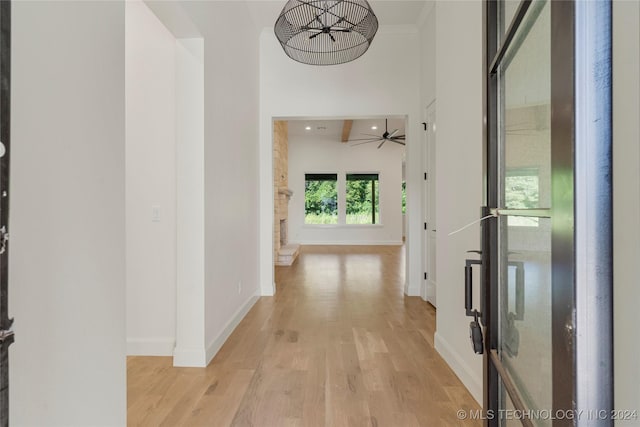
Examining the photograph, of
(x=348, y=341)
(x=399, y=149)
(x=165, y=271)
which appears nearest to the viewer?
(x=165, y=271)

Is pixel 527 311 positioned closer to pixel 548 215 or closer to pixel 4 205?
pixel 548 215

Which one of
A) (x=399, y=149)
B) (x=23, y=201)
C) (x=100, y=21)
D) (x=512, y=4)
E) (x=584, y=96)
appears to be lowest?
(x=23, y=201)

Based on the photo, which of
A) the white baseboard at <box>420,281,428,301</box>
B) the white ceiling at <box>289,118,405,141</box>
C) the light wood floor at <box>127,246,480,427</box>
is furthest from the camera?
the white ceiling at <box>289,118,405,141</box>

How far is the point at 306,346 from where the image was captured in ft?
8.40

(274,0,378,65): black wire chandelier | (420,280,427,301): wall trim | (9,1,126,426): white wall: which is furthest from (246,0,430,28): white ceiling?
(420,280,427,301): wall trim

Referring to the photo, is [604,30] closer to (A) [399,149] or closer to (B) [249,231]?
(B) [249,231]

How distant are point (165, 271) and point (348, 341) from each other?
1632 millimetres

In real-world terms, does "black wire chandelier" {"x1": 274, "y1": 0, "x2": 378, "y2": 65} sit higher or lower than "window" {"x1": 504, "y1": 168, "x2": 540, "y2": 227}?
higher

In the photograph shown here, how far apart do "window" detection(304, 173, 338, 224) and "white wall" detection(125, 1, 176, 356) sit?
25.1 feet

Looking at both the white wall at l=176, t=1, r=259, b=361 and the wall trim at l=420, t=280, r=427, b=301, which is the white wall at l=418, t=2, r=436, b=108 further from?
the wall trim at l=420, t=280, r=427, b=301

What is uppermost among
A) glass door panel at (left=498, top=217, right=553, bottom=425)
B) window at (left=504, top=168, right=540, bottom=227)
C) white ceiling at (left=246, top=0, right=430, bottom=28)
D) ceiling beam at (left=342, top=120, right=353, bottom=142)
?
white ceiling at (left=246, top=0, right=430, bottom=28)

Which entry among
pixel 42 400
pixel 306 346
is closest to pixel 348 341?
pixel 306 346

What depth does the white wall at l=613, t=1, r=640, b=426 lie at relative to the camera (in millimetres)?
432

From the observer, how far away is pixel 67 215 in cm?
102
